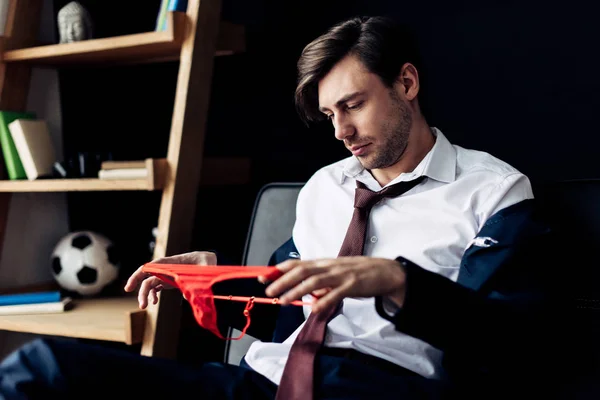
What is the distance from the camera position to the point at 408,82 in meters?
1.42

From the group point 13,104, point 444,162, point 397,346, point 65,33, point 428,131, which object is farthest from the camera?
point 13,104

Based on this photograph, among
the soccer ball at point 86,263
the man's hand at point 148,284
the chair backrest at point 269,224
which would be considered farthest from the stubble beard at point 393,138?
the soccer ball at point 86,263

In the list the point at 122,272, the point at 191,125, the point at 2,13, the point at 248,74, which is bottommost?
the point at 122,272

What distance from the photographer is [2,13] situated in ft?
7.16

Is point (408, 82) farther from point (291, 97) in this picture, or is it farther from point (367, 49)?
point (291, 97)

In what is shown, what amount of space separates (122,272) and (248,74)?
0.79 meters

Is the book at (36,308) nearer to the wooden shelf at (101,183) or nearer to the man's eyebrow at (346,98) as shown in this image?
the wooden shelf at (101,183)

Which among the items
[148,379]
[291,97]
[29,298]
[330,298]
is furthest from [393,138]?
[29,298]

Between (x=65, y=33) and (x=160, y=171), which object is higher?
(x=65, y=33)

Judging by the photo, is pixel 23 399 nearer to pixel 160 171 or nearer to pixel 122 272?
pixel 160 171

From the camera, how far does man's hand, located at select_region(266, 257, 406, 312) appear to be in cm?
92

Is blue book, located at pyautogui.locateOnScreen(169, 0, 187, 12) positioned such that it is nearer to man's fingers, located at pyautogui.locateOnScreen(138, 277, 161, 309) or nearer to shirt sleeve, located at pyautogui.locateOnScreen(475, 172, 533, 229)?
man's fingers, located at pyautogui.locateOnScreen(138, 277, 161, 309)

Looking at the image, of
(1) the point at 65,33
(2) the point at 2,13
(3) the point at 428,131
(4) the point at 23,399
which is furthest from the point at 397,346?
(2) the point at 2,13

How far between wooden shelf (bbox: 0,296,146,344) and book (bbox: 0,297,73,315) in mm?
24
